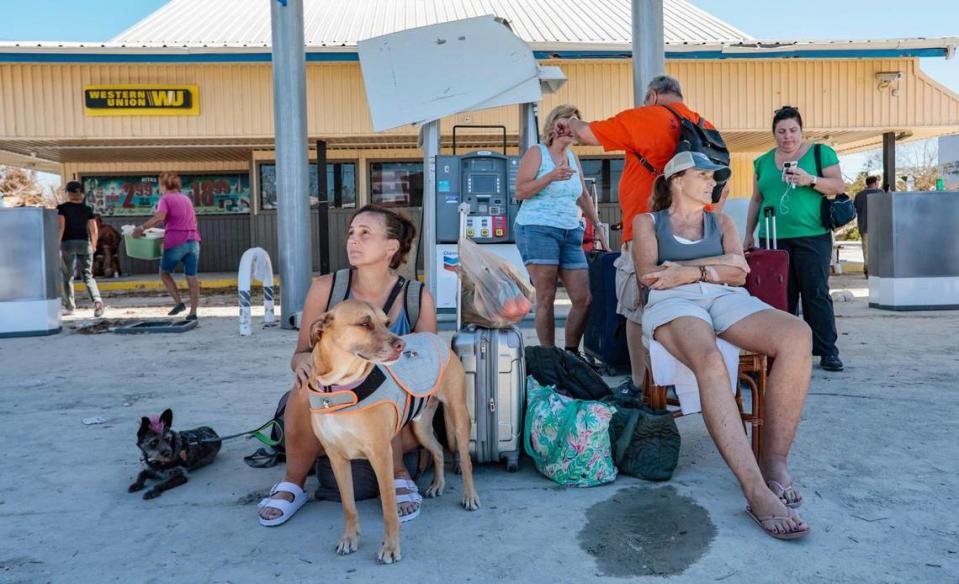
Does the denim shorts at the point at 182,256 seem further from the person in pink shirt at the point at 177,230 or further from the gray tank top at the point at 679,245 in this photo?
the gray tank top at the point at 679,245

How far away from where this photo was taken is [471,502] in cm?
317

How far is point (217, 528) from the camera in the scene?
3018 millimetres

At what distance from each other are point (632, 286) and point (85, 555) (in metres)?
2.72

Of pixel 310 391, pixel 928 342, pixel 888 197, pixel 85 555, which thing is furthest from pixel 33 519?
pixel 888 197

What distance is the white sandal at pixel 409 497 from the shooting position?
120 inches

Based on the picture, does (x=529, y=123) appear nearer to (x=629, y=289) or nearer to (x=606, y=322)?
(x=606, y=322)

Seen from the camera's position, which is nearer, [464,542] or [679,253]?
[464,542]

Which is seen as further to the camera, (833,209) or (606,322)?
(606,322)

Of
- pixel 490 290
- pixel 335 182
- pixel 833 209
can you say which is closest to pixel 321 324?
pixel 490 290

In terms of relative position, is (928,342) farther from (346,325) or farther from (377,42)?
(346,325)

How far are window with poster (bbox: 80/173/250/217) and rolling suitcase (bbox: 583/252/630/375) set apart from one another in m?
14.1

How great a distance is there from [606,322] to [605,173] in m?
11.9

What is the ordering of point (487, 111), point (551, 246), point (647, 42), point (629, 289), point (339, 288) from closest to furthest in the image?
1. point (339, 288)
2. point (629, 289)
3. point (551, 246)
4. point (647, 42)
5. point (487, 111)

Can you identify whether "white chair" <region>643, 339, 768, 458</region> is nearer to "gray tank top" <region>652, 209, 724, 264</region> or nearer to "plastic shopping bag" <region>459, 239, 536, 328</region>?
"gray tank top" <region>652, 209, 724, 264</region>
